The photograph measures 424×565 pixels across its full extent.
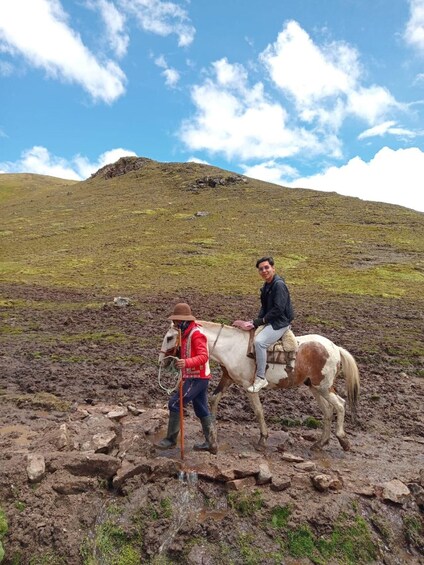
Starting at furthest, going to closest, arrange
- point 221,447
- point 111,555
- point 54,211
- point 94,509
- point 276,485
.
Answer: point 54,211 → point 221,447 → point 276,485 → point 94,509 → point 111,555

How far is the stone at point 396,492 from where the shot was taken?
6.88 metres

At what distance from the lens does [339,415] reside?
29.0ft

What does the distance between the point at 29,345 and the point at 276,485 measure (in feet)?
41.1

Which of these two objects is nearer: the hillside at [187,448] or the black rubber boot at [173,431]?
the hillside at [187,448]

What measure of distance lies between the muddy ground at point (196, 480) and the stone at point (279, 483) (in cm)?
2

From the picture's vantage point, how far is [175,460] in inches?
291

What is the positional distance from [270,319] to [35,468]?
182 inches

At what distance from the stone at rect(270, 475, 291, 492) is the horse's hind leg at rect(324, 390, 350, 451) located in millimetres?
2127

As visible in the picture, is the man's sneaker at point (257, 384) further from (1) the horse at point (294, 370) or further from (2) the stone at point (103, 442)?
(2) the stone at point (103, 442)

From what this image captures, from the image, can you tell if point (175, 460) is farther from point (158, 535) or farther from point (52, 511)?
point (52, 511)

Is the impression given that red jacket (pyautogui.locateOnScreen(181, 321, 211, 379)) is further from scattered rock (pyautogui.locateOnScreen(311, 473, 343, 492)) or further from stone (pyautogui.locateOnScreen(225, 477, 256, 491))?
scattered rock (pyautogui.locateOnScreen(311, 473, 343, 492))

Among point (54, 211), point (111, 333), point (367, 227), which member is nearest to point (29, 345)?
point (111, 333)

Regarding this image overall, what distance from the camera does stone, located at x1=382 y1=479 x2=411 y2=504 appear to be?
6875 mm

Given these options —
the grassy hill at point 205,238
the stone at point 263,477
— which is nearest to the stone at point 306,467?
the stone at point 263,477
